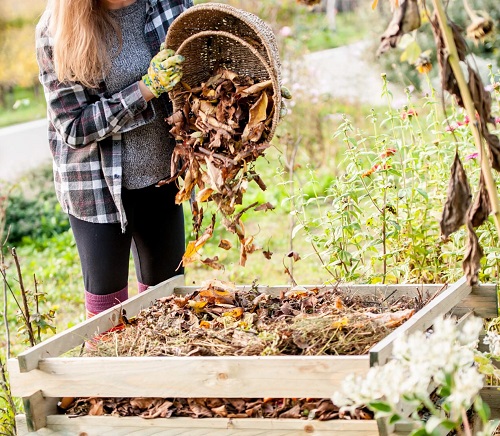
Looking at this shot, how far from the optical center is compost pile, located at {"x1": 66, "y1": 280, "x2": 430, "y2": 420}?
6.91 ft

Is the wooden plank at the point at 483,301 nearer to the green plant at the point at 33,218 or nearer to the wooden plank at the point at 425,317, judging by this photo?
the wooden plank at the point at 425,317

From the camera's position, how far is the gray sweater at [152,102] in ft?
9.18

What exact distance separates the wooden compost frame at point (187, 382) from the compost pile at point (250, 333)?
0.04m

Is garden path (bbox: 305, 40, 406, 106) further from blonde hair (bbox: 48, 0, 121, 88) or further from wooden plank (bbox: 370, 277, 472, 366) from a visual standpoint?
wooden plank (bbox: 370, 277, 472, 366)

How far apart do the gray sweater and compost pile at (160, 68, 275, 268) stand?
164 mm

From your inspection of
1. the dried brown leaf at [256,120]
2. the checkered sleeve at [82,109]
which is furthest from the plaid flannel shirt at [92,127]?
the dried brown leaf at [256,120]

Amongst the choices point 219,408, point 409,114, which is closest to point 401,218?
point 409,114

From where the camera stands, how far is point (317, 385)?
1.99 m

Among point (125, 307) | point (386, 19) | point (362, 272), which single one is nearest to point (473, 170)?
point (362, 272)

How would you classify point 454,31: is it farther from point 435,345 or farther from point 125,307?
point 125,307

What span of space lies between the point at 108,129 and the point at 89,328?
0.66m

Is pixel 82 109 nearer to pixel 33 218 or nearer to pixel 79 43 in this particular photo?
pixel 79 43

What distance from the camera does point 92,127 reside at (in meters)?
2.71

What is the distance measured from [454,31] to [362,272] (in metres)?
1.77
